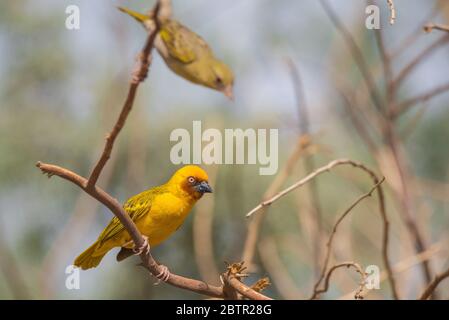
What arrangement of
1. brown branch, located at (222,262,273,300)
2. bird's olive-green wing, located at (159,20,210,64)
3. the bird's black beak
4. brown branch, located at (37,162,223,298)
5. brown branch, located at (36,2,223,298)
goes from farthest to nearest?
the bird's black beak → bird's olive-green wing, located at (159,20,210,64) → brown branch, located at (222,262,273,300) → brown branch, located at (37,162,223,298) → brown branch, located at (36,2,223,298)

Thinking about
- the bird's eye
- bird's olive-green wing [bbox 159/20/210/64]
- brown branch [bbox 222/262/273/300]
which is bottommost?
brown branch [bbox 222/262/273/300]

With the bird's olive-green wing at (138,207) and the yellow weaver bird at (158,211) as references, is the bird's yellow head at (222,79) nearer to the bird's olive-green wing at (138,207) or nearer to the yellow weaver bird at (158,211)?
the yellow weaver bird at (158,211)

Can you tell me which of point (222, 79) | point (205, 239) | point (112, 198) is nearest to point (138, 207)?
point (222, 79)

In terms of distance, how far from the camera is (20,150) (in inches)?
175

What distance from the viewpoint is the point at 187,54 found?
2.32 metres

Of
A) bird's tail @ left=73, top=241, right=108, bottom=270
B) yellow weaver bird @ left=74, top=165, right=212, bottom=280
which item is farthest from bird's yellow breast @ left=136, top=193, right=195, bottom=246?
bird's tail @ left=73, top=241, right=108, bottom=270

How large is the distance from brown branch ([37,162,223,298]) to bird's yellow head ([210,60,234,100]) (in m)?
0.55

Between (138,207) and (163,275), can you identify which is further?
(138,207)

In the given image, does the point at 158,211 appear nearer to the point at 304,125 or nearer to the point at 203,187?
the point at 203,187

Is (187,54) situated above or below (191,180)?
above

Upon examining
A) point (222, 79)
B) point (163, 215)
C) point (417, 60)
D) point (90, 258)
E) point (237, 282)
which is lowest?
point (237, 282)

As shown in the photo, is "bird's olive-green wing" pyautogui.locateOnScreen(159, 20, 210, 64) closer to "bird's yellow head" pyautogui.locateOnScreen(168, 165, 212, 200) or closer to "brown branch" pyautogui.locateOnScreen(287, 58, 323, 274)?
"bird's yellow head" pyautogui.locateOnScreen(168, 165, 212, 200)

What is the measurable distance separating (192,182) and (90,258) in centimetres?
44

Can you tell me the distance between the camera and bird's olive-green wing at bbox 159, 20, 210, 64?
7.60 feet
